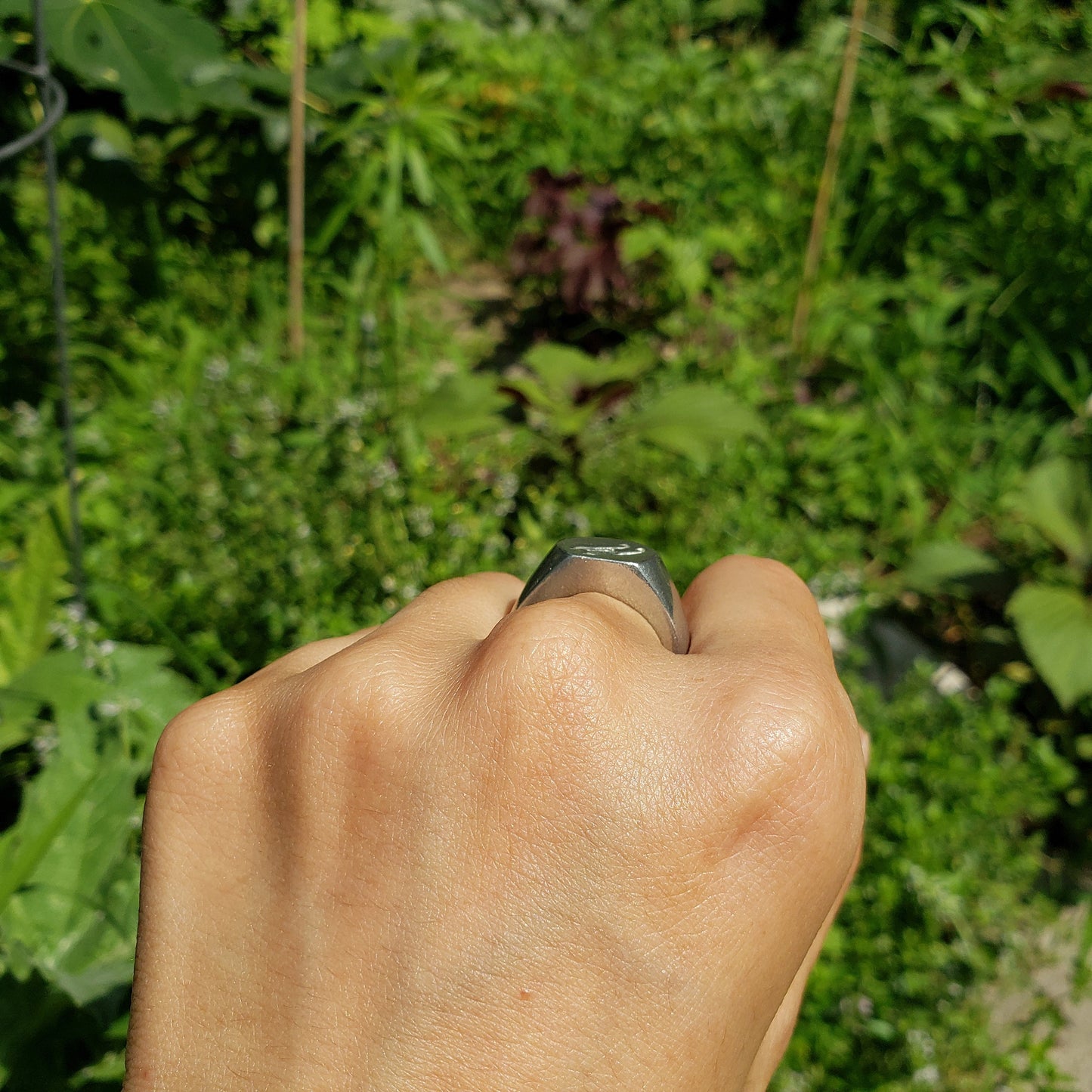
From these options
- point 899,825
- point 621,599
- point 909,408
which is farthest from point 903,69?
point 621,599

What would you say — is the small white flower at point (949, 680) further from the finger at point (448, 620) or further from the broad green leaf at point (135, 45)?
the broad green leaf at point (135, 45)

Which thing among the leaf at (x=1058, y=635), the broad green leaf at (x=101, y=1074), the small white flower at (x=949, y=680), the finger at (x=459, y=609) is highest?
the finger at (x=459, y=609)

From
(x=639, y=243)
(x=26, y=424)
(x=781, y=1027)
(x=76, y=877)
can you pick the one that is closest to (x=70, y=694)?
(x=76, y=877)

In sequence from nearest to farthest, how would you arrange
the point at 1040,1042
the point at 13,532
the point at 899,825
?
the point at 1040,1042 < the point at 899,825 < the point at 13,532

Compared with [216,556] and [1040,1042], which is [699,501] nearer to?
[216,556]

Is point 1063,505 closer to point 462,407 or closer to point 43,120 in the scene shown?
point 462,407

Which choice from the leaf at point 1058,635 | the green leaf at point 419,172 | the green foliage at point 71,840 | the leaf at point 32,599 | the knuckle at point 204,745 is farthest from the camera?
the green leaf at point 419,172

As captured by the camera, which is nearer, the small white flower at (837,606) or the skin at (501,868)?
the skin at (501,868)

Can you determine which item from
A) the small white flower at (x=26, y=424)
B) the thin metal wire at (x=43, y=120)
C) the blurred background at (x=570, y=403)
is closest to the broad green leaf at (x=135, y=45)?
the blurred background at (x=570, y=403)
